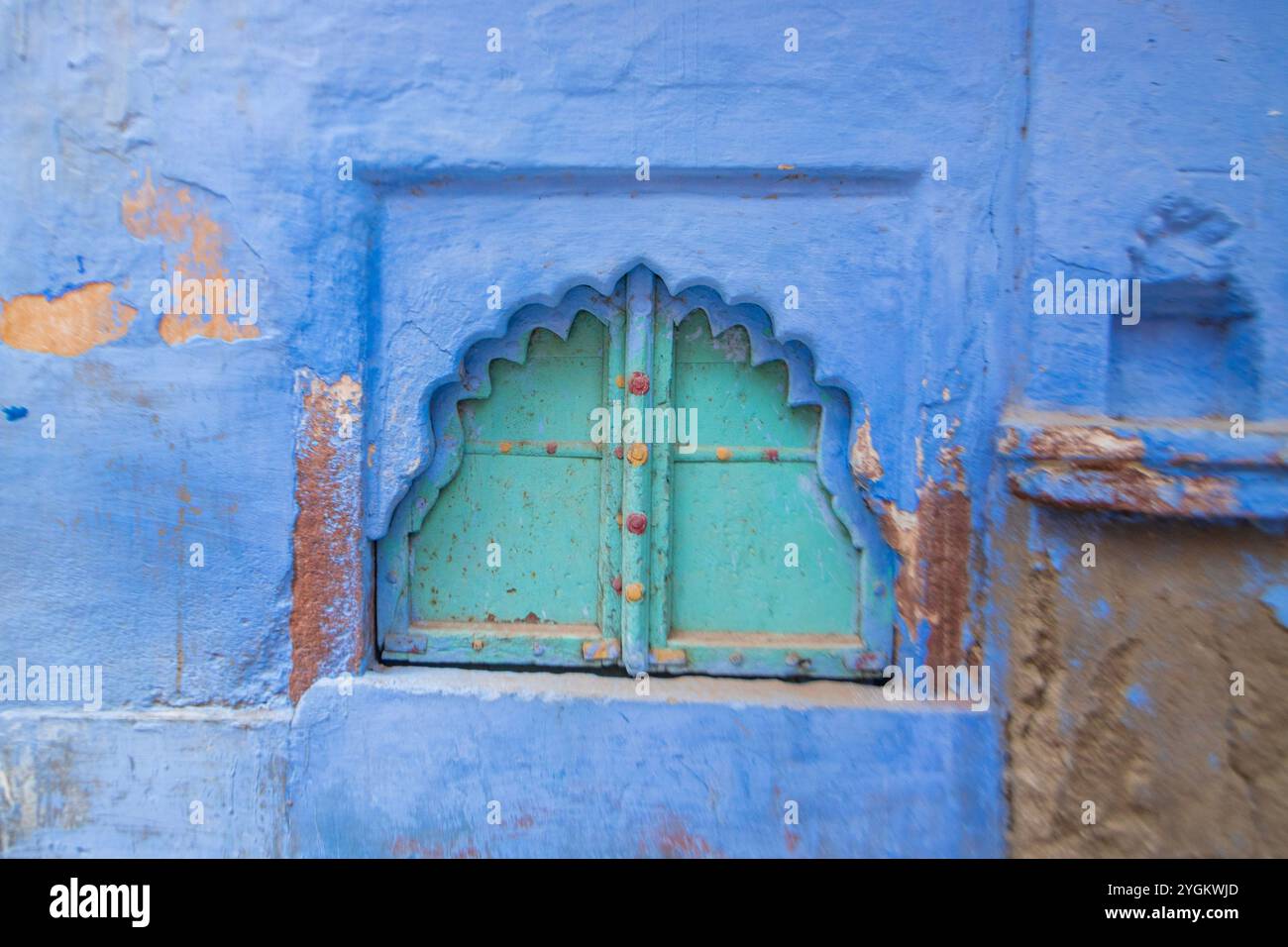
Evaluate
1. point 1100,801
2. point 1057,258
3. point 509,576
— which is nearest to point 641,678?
point 509,576

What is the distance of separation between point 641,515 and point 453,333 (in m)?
0.67

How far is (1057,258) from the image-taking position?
5.83ft

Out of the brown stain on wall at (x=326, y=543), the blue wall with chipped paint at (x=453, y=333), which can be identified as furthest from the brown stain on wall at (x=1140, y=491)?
the brown stain on wall at (x=326, y=543)

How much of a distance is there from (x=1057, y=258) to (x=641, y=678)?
4.76 ft

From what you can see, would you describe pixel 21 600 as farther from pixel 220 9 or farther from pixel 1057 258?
pixel 1057 258

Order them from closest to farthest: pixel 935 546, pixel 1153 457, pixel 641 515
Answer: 1. pixel 1153 457
2. pixel 935 546
3. pixel 641 515

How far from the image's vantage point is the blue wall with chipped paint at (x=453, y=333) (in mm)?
1827

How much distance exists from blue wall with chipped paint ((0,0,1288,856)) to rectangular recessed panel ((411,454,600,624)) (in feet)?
0.57

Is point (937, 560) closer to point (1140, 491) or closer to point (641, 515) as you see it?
point (1140, 491)

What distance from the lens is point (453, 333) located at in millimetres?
1911

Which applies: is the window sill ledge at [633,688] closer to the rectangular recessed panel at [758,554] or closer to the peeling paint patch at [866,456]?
the rectangular recessed panel at [758,554]

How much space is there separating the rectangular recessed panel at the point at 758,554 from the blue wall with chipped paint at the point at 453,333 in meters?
0.19

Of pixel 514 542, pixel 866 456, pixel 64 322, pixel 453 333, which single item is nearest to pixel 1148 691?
pixel 866 456

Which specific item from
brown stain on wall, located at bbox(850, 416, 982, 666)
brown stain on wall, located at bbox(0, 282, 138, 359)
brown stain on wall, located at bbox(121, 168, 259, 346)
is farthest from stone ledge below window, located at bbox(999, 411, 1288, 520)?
brown stain on wall, located at bbox(0, 282, 138, 359)
